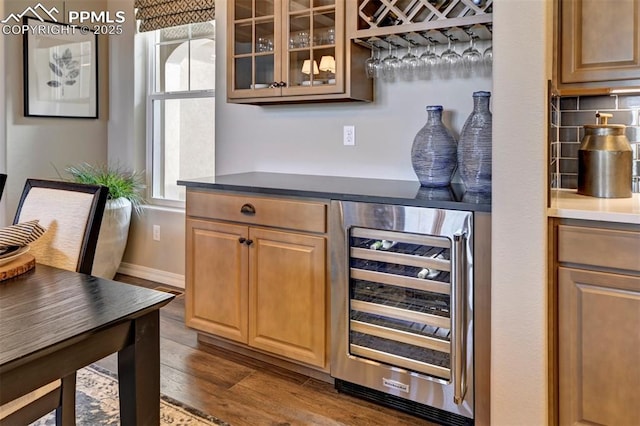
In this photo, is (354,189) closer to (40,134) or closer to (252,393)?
(252,393)

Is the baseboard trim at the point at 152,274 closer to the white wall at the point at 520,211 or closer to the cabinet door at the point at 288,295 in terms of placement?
the cabinet door at the point at 288,295

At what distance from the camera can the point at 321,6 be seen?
2422 millimetres

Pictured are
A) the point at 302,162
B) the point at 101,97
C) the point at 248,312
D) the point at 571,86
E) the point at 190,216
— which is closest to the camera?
the point at 571,86

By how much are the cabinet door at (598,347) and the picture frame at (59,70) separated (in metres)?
3.64

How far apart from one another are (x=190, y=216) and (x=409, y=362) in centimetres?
136

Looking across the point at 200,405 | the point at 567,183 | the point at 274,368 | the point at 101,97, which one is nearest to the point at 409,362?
the point at 274,368

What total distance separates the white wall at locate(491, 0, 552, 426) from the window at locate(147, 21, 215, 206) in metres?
2.37

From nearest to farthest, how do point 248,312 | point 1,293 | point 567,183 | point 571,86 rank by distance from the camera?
point 1,293 → point 571,86 → point 567,183 → point 248,312

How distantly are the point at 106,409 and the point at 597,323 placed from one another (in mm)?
1905

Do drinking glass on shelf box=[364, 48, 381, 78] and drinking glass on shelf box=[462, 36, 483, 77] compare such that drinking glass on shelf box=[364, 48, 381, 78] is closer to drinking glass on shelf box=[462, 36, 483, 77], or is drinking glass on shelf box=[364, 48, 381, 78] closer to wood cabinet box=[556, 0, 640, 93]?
drinking glass on shelf box=[462, 36, 483, 77]

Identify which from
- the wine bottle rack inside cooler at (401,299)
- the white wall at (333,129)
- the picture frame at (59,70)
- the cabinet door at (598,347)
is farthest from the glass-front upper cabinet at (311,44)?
the picture frame at (59,70)

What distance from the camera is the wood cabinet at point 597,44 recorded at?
170 cm

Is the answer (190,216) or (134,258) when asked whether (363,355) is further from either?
(134,258)

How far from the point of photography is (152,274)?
3.82 metres
